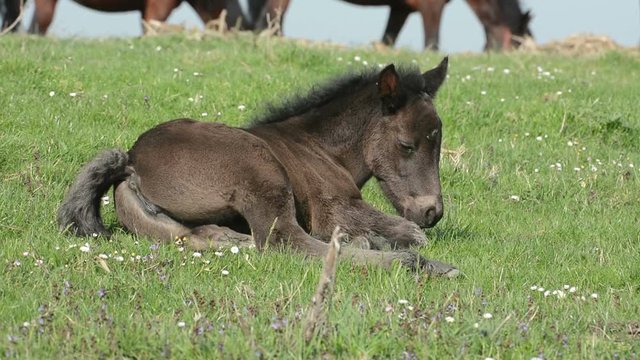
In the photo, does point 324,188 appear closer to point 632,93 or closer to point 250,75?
point 250,75

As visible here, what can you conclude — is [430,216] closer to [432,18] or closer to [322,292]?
[322,292]

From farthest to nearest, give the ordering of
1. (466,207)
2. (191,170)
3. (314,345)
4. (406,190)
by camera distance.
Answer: (466,207) < (406,190) < (191,170) < (314,345)

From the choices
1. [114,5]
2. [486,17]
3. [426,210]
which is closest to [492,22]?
[486,17]

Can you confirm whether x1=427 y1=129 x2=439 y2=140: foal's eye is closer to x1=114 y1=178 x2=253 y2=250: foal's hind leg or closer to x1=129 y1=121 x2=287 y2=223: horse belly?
x1=129 y1=121 x2=287 y2=223: horse belly

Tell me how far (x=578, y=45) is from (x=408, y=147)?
40.0ft

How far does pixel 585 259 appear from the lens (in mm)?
7242

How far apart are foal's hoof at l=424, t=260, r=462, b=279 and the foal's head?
3.61 ft

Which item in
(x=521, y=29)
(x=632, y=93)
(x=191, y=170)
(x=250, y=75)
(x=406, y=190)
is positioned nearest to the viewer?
(x=191, y=170)

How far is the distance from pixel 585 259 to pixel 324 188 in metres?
1.77

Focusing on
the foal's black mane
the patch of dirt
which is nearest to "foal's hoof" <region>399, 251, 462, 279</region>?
the foal's black mane

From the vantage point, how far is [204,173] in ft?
22.7

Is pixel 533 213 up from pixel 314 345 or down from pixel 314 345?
down

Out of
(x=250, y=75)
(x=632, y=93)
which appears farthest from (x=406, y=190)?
(x=632, y=93)

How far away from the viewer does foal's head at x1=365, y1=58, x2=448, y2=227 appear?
24.6 feet
